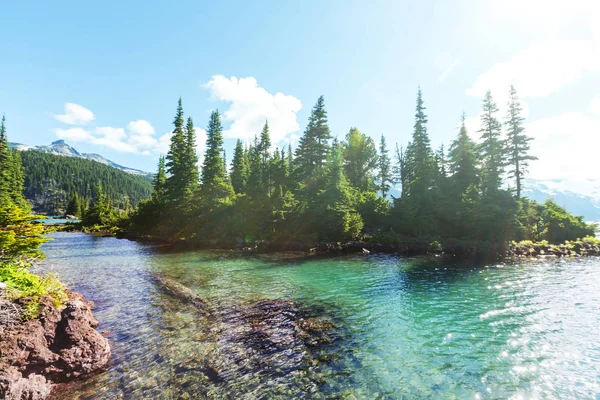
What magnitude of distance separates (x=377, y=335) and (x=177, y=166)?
5195 centimetres

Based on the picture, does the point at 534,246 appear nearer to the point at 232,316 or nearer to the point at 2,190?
the point at 232,316

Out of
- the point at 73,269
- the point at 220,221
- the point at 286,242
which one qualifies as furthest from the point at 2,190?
the point at 286,242

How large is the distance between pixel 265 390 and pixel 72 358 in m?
5.84

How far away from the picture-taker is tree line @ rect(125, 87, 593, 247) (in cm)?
3909

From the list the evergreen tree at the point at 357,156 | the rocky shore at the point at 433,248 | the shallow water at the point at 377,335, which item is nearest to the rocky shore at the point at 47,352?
the shallow water at the point at 377,335

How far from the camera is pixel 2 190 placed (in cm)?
5288

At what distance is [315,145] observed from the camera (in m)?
51.6

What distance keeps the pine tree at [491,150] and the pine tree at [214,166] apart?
4357 centimetres

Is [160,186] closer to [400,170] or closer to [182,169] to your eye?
[182,169]

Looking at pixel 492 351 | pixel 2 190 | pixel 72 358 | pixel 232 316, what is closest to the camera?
pixel 72 358

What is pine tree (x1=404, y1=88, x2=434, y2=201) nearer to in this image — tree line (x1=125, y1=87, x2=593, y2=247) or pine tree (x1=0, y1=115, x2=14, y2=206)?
tree line (x1=125, y1=87, x2=593, y2=247)

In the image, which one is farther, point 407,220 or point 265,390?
point 407,220

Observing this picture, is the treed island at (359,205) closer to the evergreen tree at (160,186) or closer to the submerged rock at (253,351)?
the evergreen tree at (160,186)

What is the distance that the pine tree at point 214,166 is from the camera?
50.3 m
